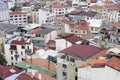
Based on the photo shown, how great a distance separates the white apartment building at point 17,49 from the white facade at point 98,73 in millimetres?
11648

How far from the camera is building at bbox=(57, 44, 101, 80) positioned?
22656mm

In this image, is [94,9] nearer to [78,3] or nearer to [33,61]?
[78,3]

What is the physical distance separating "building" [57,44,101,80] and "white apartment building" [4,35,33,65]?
28.6 ft

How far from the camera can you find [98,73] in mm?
20047

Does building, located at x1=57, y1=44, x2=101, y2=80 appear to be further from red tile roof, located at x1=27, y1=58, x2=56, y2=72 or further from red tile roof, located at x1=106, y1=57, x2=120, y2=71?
red tile roof, located at x1=27, y1=58, x2=56, y2=72

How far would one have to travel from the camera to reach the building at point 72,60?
22656 millimetres

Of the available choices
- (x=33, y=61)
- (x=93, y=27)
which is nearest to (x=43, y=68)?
(x=33, y=61)

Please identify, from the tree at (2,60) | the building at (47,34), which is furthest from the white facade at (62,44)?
the tree at (2,60)

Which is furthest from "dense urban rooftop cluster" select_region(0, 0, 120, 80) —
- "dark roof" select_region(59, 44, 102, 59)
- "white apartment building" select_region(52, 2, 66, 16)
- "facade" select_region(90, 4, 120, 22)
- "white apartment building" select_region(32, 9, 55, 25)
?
"white apartment building" select_region(52, 2, 66, 16)

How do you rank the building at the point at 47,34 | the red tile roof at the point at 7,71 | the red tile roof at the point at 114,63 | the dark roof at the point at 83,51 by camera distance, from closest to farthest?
the red tile roof at the point at 114,63 < the dark roof at the point at 83,51 < the red tile roof at the point at 7,71 < the building at the point at 47,34

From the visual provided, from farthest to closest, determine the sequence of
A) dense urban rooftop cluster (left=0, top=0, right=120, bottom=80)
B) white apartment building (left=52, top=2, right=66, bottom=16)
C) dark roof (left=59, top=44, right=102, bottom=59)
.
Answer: white apartment building (left=52, top=2, right=66, bottom=16)
dark roof (left=59, top=44, right=102, bottom=59)
dense urban rooftop cluster (left=0, top=0, right=120, bottom=80)

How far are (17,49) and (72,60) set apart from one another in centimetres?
1091

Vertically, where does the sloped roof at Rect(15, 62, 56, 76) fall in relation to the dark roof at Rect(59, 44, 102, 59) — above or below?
below

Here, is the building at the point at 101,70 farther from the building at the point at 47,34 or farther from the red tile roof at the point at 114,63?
the building at the point at 47,34
